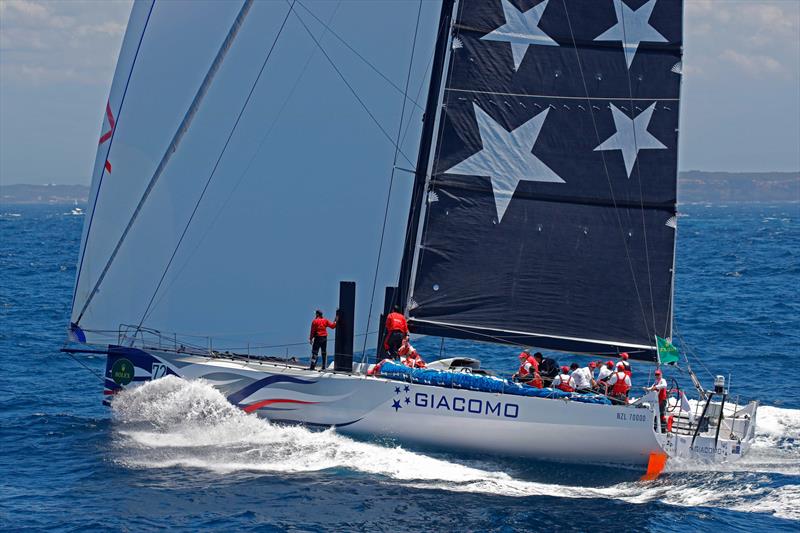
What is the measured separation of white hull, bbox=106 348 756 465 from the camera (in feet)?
68.3

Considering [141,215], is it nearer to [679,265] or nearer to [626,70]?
[626,70]

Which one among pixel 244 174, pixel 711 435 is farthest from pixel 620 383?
pixel 244 174

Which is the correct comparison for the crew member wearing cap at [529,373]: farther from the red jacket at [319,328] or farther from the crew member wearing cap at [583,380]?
the red jacket at [319,328]

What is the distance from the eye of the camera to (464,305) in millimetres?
22547

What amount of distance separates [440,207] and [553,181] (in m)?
2.39

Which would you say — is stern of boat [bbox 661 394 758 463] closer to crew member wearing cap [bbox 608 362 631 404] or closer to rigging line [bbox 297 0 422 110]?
crew member wearing cap [bbox 608 362 631 404]

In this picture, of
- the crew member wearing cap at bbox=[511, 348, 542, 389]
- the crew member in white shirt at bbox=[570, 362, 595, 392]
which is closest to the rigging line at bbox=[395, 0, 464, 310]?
the crew member wearing cap at bbox=[511, 348, 542, 389]

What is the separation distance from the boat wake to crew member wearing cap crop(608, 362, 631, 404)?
1737 millimetres

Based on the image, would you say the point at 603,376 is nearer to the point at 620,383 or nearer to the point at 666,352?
the point at 620,383

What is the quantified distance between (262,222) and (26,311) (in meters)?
23.0

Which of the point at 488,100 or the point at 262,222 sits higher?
the point at 488,100

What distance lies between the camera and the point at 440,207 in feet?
73.0

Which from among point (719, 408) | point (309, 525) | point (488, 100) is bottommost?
point (309, 525)

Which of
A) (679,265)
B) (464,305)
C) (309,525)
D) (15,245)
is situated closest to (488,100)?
(464,305)
